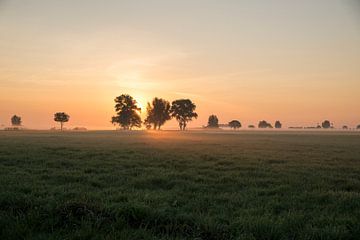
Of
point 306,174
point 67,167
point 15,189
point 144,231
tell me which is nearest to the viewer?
point 144,231

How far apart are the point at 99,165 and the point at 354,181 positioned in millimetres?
11369

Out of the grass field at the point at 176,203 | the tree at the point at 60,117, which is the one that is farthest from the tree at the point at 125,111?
the grass field at the point at 176,203

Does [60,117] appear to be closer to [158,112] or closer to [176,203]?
[158,112]

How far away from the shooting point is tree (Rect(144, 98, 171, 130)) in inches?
5896

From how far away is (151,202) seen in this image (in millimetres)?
9820

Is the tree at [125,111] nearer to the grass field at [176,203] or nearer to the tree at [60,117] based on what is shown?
the tree at [60,117]

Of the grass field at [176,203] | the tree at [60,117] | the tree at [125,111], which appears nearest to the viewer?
the grass field at [176,203]

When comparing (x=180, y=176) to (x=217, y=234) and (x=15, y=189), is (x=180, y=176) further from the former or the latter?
(x=217, y=234)

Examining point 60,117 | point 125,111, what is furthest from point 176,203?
point 60,117

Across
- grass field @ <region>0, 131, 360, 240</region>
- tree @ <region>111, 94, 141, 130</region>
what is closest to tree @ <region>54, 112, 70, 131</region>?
tree @ <region>111, 94, 141, 130</region>

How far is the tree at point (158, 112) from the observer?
5896 inches

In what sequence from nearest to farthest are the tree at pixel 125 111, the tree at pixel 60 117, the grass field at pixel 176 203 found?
the grass field at pixel 176 203
the tree at pixel 125 111
the tree at pixel 60 117

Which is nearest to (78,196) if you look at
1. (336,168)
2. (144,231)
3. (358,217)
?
(144,231)

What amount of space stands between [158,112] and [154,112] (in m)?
1.68
